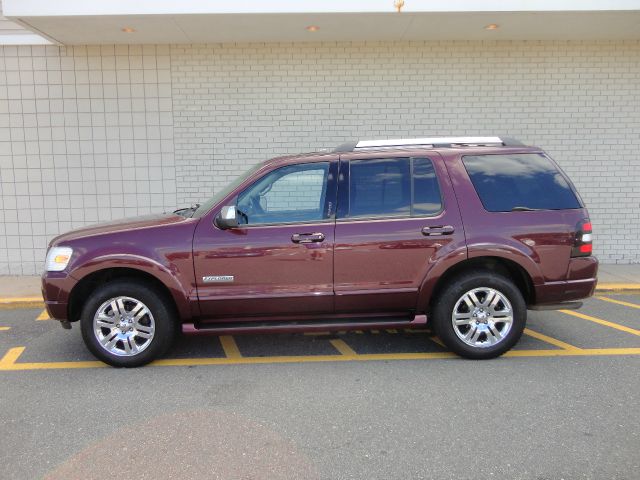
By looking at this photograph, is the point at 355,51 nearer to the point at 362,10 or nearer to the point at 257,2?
the point at 362,10

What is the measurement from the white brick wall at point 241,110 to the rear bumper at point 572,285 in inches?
176

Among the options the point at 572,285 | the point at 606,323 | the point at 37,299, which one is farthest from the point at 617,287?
the point at 37,299

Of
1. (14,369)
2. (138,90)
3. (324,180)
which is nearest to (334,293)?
(324,180)

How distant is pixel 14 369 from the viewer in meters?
4.57

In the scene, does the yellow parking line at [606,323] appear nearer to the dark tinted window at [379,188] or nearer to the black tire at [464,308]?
the black tire at [464,308]

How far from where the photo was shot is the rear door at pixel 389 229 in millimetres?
4441

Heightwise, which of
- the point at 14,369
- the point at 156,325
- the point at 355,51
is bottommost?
the point at 14,369

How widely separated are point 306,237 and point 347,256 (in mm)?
392

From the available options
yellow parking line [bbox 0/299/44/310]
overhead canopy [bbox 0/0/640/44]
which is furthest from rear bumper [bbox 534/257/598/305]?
yellow parking line [bbox 0/299/44/310]

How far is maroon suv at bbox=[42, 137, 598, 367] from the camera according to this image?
4406 mm

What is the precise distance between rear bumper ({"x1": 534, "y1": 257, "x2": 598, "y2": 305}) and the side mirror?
2736mm

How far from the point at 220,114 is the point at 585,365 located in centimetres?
639

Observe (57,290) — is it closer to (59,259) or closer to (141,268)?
(59,259)

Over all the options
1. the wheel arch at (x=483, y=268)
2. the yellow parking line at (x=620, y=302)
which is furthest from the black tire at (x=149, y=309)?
the yellow parking line at (x=620, y=302)
